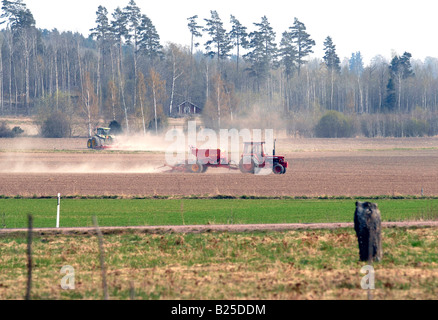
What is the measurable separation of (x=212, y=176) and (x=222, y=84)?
156ft

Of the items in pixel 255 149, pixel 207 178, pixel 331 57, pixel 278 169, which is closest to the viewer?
pixel 207 178

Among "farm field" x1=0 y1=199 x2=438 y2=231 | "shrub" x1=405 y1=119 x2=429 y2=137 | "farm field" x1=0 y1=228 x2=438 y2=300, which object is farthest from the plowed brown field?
"shrub" x1=405 y1=119 x2=429 y2=137

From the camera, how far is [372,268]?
12.5 meters

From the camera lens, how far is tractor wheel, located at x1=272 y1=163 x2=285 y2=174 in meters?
38.3

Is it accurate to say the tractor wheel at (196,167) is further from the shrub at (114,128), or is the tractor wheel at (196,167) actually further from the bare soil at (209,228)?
the shrub at (114,128)

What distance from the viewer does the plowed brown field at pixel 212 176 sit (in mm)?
31250

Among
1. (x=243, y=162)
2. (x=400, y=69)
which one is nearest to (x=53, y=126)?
(x=243, y=162)

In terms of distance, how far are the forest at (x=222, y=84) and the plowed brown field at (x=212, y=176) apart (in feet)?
58.6

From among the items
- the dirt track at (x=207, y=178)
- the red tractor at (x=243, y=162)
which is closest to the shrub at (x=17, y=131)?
the dirt track at (x=207, y=178)

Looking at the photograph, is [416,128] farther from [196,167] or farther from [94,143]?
[196,167]

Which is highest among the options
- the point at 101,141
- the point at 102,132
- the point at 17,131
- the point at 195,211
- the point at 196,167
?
the point at 17,131

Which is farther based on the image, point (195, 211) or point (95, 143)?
point (95, 143)

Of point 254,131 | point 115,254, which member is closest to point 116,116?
point 254,131

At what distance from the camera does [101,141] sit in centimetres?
6184
